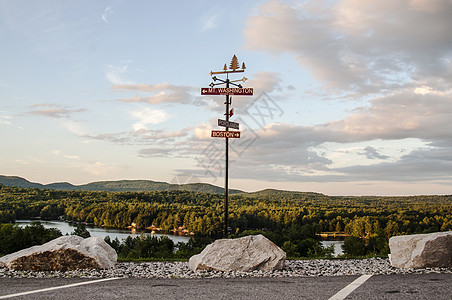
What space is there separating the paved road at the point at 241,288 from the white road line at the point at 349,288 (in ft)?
0.26

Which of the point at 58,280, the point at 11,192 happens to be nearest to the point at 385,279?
the point at 58,280

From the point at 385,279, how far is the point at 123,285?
6424 mm

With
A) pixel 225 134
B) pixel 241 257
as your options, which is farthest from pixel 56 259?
pixel 225 134

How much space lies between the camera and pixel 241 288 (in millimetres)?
8320

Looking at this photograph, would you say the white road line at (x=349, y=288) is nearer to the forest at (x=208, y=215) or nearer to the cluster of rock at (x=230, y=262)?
the cluster of rock at (x=230, y=262)

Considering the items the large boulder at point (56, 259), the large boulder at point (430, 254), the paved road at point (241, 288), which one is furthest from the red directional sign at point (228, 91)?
the paved road at point (241, 288)

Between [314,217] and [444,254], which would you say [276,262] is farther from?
[314,217]

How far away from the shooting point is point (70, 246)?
37.8 ft

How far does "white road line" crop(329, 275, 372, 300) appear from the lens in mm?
7264

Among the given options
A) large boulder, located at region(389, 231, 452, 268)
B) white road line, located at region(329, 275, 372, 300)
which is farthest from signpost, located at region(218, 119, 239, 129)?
white road line, located at region(329, 275, 372, 300)

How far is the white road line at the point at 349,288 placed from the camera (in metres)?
7.26

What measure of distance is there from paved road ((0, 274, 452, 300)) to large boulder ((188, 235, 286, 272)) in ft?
4.36

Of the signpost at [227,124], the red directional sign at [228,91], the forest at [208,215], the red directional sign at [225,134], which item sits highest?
the red directional sign at [228,91]

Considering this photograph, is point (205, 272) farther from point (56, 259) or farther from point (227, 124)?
point (227, 124)
